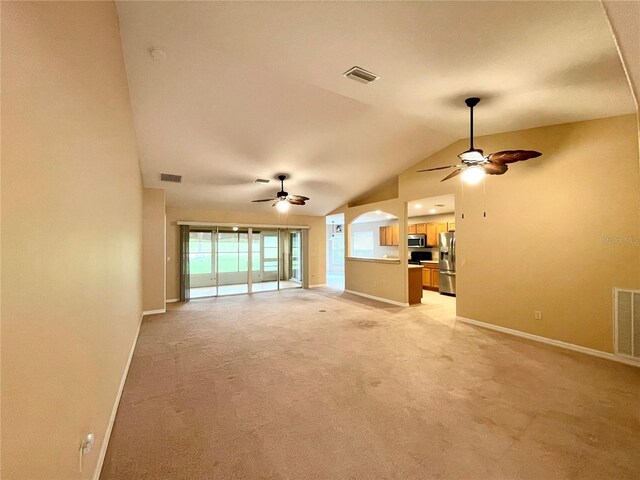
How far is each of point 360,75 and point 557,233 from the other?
3532 mm

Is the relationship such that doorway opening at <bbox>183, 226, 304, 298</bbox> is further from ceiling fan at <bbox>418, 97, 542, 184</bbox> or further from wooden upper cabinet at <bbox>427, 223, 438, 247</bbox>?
ceiling fan at <bbox>418, 97, 542, 184</bbox>

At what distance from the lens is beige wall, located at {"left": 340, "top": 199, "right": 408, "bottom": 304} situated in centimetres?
646

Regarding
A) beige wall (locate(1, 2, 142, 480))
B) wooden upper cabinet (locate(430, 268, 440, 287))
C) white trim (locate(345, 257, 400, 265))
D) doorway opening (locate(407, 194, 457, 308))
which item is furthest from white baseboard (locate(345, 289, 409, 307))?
beige wall (locate(1, 2, 142, 480))

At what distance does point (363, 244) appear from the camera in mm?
11875

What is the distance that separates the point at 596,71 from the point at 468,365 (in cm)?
336

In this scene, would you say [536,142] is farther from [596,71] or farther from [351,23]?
[351,23]

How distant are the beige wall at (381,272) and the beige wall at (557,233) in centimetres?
146

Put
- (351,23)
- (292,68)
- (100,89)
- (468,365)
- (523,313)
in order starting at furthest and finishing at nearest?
(523,313)
(468,365)
(292,68)
(351,23)
(100,89)

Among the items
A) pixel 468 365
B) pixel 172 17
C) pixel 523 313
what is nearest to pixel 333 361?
pixel 468 365

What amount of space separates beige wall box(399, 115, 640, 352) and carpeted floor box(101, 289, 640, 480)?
55 cm

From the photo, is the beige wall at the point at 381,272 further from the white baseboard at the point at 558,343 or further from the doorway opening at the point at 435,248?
the white baseboard at the point at 558,343

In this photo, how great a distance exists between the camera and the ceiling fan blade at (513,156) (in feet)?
10.2

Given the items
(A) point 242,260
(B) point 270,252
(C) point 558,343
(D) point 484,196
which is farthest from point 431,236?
(A) point 242,260

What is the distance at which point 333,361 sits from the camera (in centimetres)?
352
